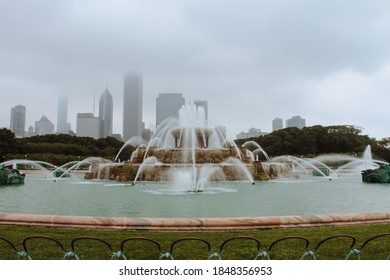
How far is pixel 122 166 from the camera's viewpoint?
27.7 meters

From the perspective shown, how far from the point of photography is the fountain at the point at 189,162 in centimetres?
2545

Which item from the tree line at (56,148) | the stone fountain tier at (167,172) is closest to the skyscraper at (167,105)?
the tree line at (56,148)

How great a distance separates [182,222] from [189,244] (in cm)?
118

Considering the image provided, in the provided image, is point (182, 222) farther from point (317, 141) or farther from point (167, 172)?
point (317, 141)

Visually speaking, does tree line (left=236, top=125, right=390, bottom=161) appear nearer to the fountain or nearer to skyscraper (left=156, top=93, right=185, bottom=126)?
skyscraper (left=156, top=93, right=185, bottom=126)

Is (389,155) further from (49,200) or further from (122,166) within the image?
(49,200)

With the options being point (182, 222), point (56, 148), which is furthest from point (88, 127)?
point (182, 222)

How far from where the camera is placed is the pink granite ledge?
8255mm

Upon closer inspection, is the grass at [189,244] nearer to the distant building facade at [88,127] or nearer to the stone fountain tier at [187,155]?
the stone fountain tier at [187,155]

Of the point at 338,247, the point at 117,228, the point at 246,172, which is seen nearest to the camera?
the point at 338,247

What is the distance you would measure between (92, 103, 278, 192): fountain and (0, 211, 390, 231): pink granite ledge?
9.50m

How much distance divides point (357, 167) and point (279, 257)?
56555 millimetres

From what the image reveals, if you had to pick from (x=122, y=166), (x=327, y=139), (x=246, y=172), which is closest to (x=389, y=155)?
(x=327, y=139)

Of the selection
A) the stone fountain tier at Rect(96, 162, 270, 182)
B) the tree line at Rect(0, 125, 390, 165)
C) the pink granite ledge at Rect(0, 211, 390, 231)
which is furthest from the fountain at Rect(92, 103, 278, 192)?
the tree line at Rect(0, 125, 390, 165)
